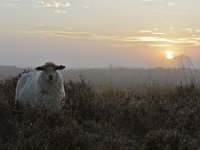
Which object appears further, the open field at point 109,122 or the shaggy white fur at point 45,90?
the shaggy white fur at point 45,90

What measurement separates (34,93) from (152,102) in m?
3.03

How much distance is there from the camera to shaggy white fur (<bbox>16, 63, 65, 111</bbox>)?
11.6 meters

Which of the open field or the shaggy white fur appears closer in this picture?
the open field

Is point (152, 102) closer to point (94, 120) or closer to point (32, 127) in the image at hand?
point (94, 120)

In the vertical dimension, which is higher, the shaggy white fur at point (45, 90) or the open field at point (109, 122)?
the shaggy white fur at point (45, 90)

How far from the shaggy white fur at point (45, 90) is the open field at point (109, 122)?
0.90 feet

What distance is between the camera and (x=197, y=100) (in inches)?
460

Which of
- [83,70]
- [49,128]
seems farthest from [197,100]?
[83,70]

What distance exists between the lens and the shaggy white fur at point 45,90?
11.6 metres

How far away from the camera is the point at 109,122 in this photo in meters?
10.3

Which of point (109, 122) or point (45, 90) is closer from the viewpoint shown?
point (109, 122)

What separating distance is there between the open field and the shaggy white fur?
27cm

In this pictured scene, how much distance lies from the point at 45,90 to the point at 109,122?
7.57 ft

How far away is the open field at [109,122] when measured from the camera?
27.1 ft
